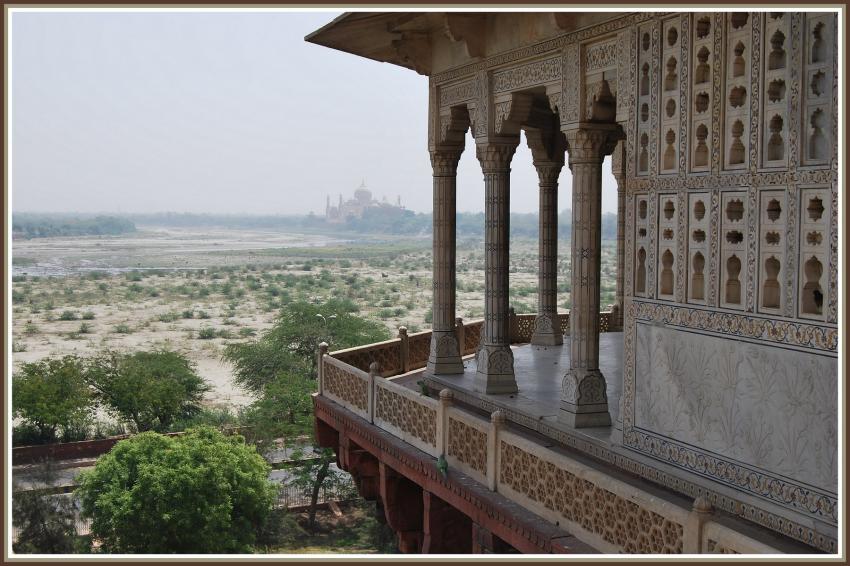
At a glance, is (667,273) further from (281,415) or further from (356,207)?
(356,207)

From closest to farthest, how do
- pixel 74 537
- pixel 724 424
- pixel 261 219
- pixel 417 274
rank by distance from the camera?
1. pixel 724 424
2. pixel 74 537
3. pixel 417 274
4. pixel 261 219

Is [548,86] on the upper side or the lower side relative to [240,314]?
upper

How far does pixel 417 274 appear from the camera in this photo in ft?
292

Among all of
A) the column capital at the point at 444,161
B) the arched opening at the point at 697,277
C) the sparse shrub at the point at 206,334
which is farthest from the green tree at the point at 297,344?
the arched opening at the point at 697,277

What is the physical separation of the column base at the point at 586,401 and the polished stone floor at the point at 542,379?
11 centimetres

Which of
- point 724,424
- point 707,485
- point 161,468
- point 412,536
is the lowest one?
point 161,468

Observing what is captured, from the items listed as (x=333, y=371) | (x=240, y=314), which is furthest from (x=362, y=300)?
(x=333, y=371)

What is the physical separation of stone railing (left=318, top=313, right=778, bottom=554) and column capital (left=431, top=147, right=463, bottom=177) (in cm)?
275

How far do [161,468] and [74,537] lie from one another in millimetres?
4147

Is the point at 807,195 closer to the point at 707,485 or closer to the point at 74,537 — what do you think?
the point at 707,485

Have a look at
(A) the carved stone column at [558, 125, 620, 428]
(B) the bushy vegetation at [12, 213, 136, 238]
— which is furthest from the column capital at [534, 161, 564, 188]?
(B) the bushy vegetation at [12, 213, 136, 238]

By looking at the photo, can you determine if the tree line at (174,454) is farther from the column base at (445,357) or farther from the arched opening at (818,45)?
the arched opening at (818,45)

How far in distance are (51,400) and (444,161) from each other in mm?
23348

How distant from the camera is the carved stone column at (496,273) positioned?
33.8 ft
